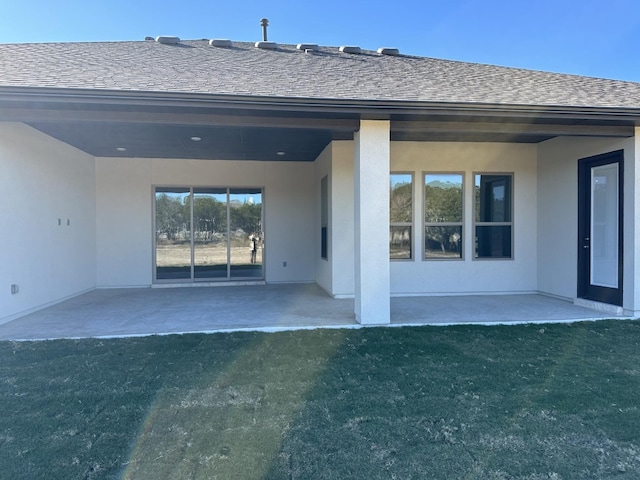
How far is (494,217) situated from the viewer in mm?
8422

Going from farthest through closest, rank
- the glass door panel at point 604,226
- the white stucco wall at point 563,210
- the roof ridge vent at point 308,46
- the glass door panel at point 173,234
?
the glass door panel at point 173,234, the roof ridge vent at point 308,46, the glass door panel at point 604,226, the white stucco wall at point 563,210

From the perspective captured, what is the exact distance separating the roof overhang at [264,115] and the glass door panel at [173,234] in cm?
293

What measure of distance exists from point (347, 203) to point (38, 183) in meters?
5.44

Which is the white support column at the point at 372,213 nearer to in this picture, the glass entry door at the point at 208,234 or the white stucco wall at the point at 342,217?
the white stucco wall at the point at 342,217

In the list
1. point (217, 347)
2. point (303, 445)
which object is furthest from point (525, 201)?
point (303, 445)

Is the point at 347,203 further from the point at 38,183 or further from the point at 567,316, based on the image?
the point at 38,183

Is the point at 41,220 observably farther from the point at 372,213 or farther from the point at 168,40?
the point at 372,213

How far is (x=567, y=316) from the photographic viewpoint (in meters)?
6.27

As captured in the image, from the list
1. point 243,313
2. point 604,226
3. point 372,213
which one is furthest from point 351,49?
point 243,313

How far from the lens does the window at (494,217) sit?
8.38m

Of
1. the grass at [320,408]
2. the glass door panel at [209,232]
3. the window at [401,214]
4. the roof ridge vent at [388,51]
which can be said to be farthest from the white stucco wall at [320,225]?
the grass at [320,408]

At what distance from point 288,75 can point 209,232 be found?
4820mm

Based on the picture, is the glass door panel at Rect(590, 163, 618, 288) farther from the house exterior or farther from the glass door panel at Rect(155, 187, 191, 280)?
the glass door panel at Rect(155, 187, 191, 280)

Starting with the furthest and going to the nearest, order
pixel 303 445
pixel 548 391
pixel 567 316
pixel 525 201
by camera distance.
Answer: pixel 525 201, pixel 567 316, pixel 548 391, pixel 303 445
